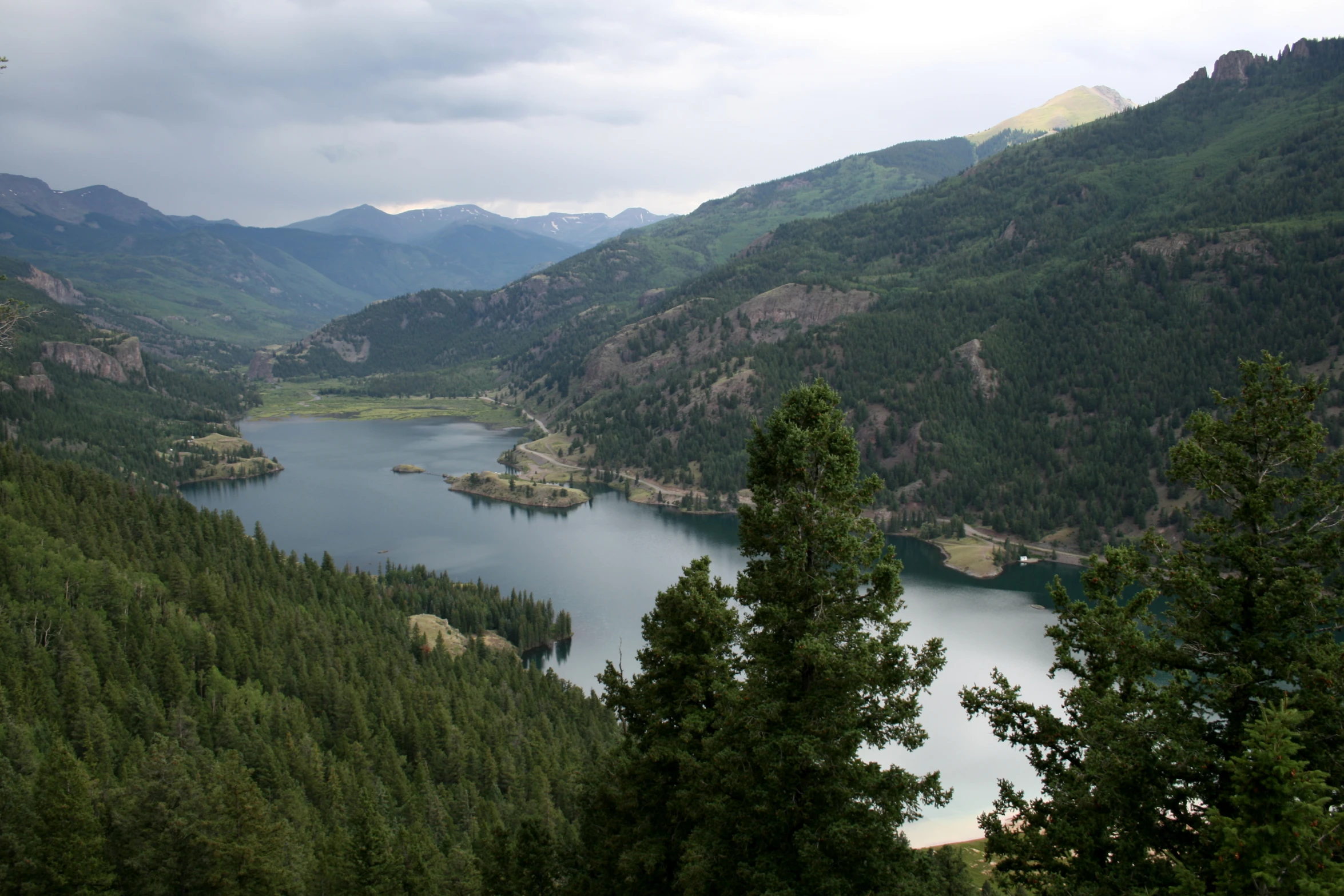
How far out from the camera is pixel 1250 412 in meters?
17.2

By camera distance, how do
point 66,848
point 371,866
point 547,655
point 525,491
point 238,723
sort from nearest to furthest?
point 66,848
point 371,866
point 238,723
point 547,655
point 525,491

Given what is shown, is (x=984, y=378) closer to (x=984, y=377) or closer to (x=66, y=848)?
(x=984, y=377)

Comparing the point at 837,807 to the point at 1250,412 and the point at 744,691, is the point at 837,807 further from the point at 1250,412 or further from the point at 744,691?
the point at 1250,412

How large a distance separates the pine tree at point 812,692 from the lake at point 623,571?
43.7 metres

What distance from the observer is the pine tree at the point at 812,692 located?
18234 mm

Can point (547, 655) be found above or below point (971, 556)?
below

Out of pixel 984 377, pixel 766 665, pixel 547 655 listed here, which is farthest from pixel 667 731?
pixel 984 377

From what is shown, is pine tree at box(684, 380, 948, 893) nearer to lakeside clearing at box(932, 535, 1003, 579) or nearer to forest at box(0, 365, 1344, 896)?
forest at box(0, 365, 1344, 896)

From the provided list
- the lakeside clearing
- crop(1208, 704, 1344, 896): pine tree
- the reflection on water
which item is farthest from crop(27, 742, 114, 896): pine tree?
the lakeside clearing

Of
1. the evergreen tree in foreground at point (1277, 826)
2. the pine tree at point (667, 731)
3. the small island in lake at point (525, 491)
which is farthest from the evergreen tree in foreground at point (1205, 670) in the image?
the small island in lake at point (525, 491)

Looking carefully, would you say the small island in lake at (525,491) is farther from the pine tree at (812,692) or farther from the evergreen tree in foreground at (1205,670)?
the evergreen tree in foreground at (1205,670)

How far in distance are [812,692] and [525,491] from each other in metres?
176

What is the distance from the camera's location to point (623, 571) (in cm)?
13550

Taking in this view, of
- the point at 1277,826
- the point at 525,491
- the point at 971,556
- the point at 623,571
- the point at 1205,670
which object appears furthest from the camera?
the point at 525,491
